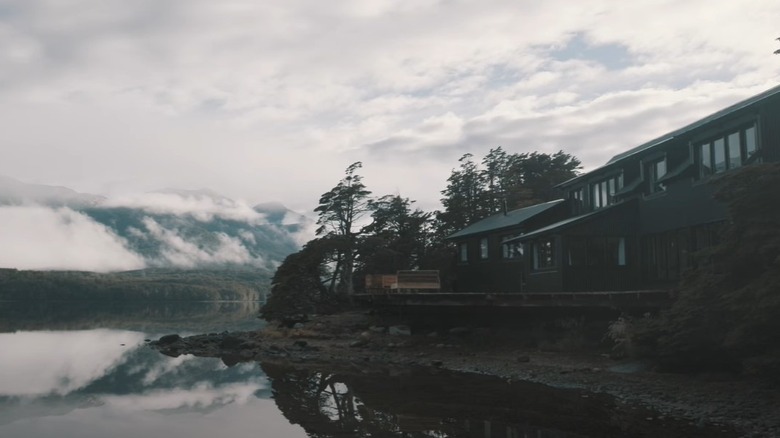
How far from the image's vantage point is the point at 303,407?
18781 mm

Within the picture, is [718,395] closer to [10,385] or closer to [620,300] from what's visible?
[620,300]

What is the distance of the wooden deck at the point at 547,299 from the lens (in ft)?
69.8

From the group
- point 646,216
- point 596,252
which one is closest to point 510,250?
point 596,252

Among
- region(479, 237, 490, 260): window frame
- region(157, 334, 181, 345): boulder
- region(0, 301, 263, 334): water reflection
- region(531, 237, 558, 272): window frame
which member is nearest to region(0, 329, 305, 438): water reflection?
region(157, 334, 181, 345): boulder

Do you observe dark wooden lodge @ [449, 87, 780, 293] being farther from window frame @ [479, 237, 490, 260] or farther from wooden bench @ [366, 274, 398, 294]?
wooden bench @ [366, 274, 398, 294]

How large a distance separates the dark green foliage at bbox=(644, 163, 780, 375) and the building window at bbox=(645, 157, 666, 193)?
11.7 m

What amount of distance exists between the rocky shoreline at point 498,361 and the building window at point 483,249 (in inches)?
293

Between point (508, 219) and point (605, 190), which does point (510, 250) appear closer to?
point (508, 219)

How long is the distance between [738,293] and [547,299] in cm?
1079

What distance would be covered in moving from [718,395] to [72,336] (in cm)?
5294

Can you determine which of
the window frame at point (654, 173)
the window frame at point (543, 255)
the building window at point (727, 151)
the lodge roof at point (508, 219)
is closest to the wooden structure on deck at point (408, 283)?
the lodge roof at point (508, 219)

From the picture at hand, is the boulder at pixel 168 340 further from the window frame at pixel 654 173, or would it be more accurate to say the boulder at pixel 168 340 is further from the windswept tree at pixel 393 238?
the window frame at pixel 654 173

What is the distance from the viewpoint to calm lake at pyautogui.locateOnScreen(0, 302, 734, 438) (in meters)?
14.8

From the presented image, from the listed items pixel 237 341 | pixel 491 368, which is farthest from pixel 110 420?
pixel 237 341
